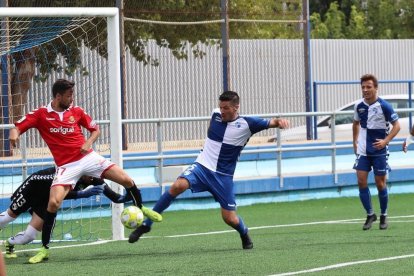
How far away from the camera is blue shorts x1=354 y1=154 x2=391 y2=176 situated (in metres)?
16.5

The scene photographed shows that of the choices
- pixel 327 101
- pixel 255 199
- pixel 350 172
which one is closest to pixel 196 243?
pixel 255 199

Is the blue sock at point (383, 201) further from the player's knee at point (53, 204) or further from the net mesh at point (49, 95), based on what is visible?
the player's knee at point (53, 204)

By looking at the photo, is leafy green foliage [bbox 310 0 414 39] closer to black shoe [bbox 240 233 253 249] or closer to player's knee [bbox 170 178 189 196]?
black shoe [bbox 240 233 253 249]

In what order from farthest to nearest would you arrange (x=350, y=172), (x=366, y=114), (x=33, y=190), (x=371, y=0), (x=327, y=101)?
(x=371, y=0) → (x=327, y=101) → (x=350, y=172) → (x=366, y=114) → (x=33, y=190)

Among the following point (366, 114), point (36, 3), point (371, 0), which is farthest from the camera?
point (371, 0)

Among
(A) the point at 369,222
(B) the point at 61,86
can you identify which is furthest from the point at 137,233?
(A) the point at 369,222

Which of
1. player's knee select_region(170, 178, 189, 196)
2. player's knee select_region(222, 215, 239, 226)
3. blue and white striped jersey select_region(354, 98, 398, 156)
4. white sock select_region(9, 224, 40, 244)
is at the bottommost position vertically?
white sock select_region(9, 224, 40, 244)

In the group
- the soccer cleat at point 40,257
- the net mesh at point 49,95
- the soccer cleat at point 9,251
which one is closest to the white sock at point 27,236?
the soccer cleat at point 9,251

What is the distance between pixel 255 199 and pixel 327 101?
707 centimetres

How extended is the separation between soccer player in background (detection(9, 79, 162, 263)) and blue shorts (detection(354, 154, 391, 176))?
3.89 m

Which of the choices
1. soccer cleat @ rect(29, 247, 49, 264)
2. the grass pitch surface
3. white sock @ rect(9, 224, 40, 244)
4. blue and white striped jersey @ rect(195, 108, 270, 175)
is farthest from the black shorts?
blue and white striped jersey @ rect(195, 108, 270, 175)

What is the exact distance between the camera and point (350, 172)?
23.1 metres

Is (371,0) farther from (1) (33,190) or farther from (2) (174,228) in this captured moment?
(1) (33,190)

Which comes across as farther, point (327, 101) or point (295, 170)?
point (327, 101)
